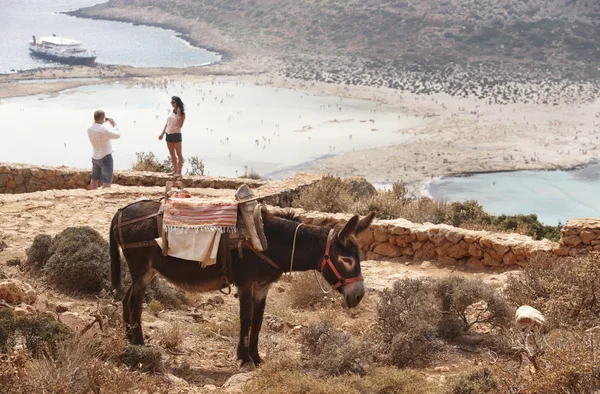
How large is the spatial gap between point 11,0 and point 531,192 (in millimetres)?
89586

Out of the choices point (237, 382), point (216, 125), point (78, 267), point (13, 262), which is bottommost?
point (216, 125)

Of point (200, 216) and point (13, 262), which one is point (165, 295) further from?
point (200, 216)

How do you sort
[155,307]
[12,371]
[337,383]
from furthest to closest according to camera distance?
[155,307], [337,383], [12,371]

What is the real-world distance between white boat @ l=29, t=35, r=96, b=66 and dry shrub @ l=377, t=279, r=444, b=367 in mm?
52781

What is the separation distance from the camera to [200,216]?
7.78 metres

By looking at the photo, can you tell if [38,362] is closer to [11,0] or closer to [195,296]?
[195,296]

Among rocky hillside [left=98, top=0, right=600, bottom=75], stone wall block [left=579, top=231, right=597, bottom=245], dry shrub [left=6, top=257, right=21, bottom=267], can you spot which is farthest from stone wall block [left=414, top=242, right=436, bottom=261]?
rocky hillside [left=98, top=0, right=600, bottom=75]

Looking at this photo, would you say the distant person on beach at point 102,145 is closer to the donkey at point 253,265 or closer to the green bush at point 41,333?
the donkey at point 253,265

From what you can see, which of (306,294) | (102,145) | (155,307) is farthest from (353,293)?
(102,145)

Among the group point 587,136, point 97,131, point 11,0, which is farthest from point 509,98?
point 11,0

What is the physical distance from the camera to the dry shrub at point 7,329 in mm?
6691

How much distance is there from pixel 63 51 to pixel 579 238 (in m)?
54.9

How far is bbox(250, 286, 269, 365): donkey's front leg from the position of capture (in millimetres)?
7926

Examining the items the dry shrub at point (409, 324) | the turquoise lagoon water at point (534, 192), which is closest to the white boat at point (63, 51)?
the turquoise lagoon water at point (534, 192)
